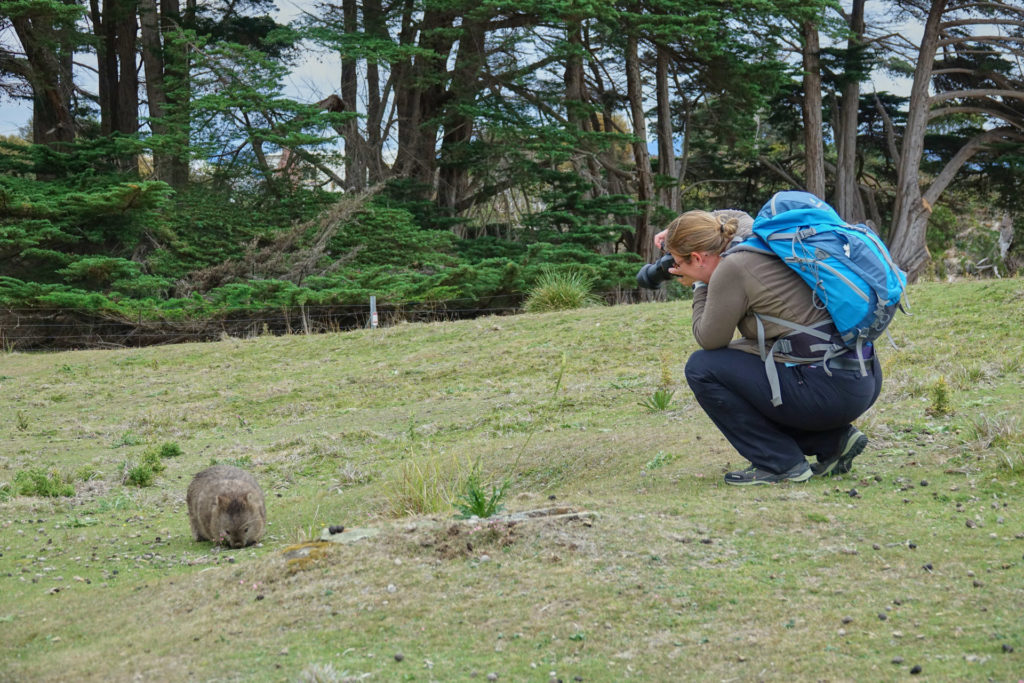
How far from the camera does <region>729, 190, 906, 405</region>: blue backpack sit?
466 centimetres

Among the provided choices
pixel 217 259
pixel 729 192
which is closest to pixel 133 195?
pixel 217 259

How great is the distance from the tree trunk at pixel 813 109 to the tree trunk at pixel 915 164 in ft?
7.27

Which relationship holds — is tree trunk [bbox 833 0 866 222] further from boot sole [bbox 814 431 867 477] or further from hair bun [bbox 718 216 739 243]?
hair bun [bbox 718 216 739 243]

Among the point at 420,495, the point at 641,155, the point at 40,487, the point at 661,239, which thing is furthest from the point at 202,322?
the point at 661,239

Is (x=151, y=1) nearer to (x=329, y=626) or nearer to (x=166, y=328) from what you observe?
(x=166, y=328)

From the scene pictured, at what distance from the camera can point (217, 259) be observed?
2173 cm

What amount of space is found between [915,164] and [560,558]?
25.1 m

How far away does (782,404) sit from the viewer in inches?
195

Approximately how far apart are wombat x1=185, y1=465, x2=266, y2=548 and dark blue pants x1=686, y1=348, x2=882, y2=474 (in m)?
2.51

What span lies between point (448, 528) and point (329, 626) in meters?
0.84

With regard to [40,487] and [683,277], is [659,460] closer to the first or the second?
[683,277]

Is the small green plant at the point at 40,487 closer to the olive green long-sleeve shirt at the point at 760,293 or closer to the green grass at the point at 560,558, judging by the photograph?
the green grass at the point at 560,558

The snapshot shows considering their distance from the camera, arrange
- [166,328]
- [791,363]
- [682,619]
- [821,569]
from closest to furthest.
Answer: [682,619] < [821,569] < [791,363] < [166,328]

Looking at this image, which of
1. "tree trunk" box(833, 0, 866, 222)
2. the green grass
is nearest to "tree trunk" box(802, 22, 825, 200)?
"tree trunk" box(833, 0, 866, 222)
